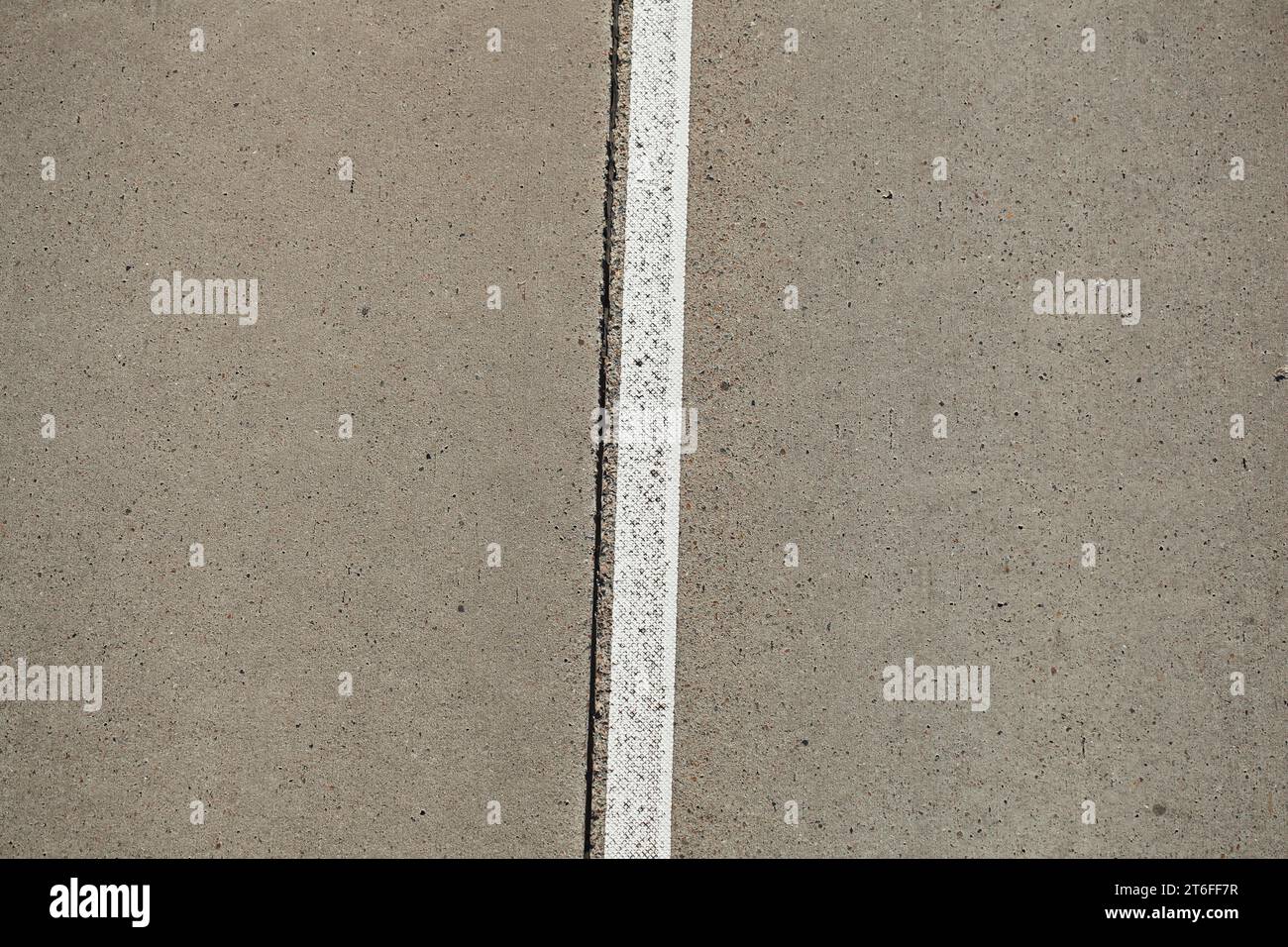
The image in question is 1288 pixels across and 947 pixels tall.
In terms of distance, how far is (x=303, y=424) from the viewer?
411cm

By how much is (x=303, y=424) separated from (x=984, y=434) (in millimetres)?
3035

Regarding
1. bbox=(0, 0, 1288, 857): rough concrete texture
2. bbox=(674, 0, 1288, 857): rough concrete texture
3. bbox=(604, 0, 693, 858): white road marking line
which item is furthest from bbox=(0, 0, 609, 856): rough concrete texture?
bbox=(674, 0, 1288, 857): rough concrete texture

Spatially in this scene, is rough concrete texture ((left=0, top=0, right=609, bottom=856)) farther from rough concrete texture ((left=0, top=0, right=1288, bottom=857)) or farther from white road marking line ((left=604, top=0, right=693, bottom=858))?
white road marking line ((left=604, top=0, right=693, bottom=858))

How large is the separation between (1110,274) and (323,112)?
362 cm

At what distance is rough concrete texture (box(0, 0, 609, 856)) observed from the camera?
403 cm

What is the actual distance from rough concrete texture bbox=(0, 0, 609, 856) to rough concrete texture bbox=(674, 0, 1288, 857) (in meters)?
0.68

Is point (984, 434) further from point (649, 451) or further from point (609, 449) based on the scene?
point (609, 449)

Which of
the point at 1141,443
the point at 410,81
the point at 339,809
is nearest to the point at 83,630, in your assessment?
the point at 339,809

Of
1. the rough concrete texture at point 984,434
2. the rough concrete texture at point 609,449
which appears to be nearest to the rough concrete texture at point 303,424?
the rough concrete texture at point 609,449

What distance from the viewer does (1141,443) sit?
4105mm

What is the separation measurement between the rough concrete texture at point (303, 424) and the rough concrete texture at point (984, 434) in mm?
677

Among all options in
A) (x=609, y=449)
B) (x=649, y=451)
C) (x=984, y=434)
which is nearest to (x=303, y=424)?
(x=609, y=449)

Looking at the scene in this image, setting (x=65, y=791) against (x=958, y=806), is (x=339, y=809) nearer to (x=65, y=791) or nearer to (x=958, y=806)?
(x=65, y=791)
